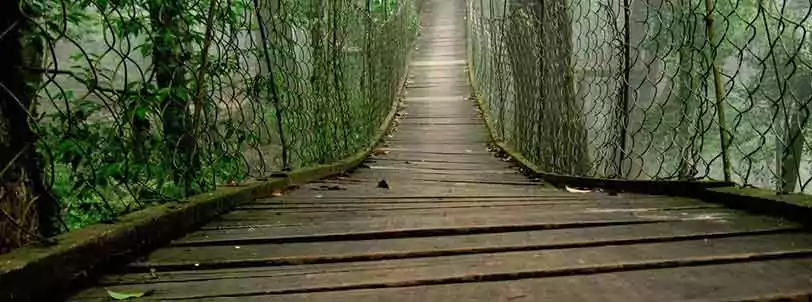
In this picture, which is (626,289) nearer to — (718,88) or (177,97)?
(718,88)

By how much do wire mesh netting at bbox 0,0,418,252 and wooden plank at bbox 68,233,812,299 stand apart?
14.2 inches

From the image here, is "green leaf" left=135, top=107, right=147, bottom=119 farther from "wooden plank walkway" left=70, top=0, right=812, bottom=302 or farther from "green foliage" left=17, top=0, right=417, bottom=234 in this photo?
"wooden plank walkway" left=70, top=0, right=812, bottom=302

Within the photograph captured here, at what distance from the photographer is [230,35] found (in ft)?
7.67

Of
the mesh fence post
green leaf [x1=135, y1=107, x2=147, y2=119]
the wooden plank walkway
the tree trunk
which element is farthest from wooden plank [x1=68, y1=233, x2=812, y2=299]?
green leaf [x1=135, y1=107, x2=147, y2=119]

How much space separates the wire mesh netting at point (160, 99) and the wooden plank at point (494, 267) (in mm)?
362

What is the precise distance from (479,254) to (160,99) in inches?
47.8

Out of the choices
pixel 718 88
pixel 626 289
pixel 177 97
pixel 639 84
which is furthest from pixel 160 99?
pixel 639 84

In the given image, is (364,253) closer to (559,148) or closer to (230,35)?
(230,35)

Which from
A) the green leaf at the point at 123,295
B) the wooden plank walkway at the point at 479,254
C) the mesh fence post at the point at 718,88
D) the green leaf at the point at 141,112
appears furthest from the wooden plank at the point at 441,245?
the green leaf at the point at 141,112

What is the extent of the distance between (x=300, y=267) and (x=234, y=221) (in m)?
0.58

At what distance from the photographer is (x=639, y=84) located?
2994 mm

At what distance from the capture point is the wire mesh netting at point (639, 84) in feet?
6.48

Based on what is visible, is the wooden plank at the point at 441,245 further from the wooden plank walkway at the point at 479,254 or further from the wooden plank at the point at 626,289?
the wooden plank at the point at 626,289

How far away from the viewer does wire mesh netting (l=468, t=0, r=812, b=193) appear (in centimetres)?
198
